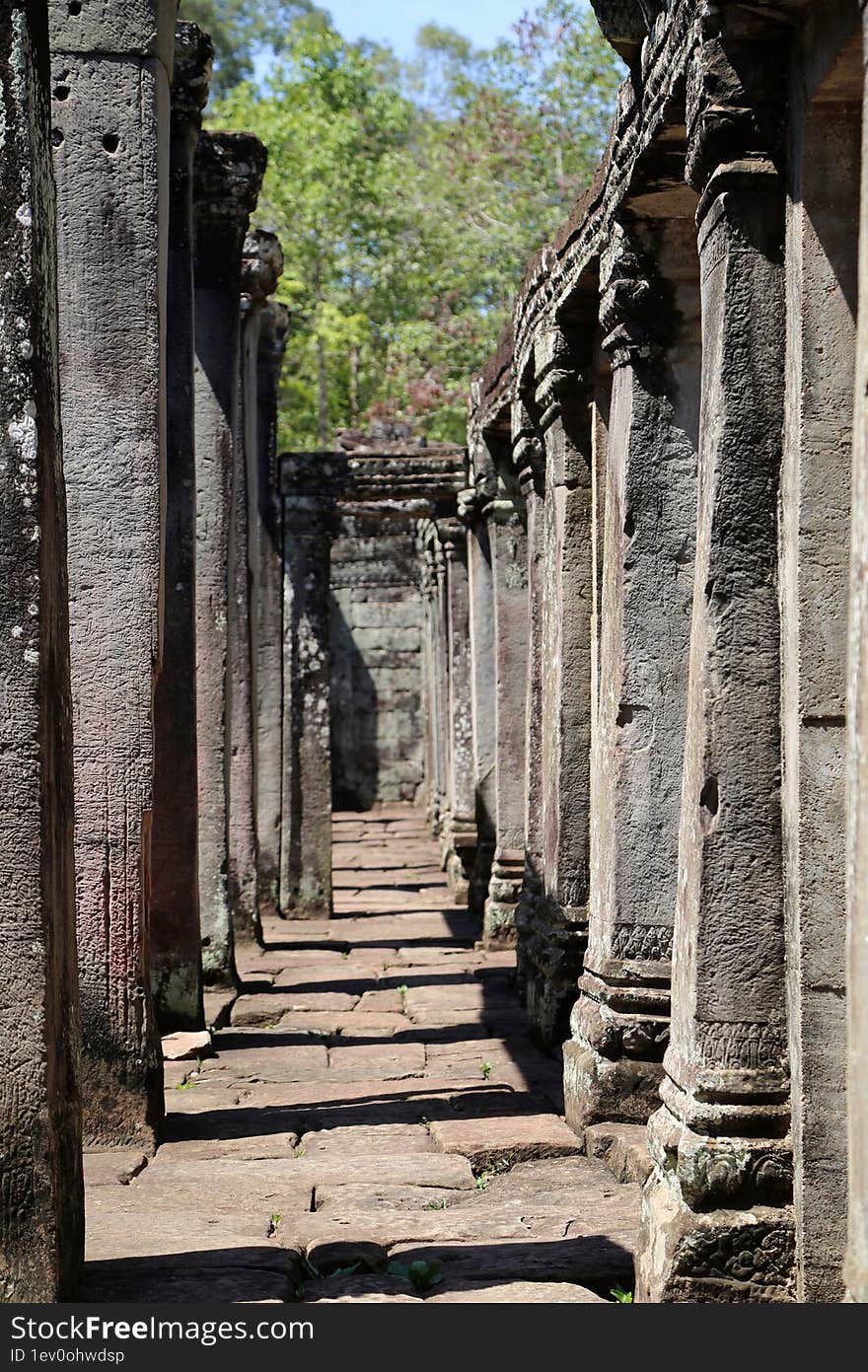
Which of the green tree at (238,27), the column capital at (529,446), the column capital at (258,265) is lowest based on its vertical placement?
the column capital at (529,446)

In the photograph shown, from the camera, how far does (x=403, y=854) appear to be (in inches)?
728

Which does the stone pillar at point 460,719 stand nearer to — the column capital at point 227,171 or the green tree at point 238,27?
the column capital at point 227,171

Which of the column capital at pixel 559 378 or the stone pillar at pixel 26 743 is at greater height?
the column capital at pixel 559 378

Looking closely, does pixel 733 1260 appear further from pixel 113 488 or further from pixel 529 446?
pixel 529 446

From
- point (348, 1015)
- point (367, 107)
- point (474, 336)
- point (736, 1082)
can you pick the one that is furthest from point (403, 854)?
point (367, 107)

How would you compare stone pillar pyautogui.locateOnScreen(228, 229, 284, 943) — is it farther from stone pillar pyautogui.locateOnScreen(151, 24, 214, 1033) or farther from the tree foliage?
the tree foliage

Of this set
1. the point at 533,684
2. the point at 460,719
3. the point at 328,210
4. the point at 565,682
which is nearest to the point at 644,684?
the point at 565,682

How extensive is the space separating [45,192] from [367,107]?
28.5 metres

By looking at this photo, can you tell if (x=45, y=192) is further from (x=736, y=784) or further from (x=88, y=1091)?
(x=88, y=1091)

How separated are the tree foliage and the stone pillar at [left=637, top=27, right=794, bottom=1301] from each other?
833 inches

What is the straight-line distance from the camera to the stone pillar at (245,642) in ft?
35.0

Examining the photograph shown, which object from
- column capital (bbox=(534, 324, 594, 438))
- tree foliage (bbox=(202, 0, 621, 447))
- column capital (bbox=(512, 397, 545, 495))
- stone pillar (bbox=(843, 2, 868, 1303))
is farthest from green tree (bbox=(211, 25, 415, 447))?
stone pillar (bbox=(843, 2, 868, 1303))

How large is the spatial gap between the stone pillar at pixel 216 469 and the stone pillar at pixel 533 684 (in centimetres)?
178

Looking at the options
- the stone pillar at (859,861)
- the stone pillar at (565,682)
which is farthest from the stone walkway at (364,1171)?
the stone pillar at (859,861)
